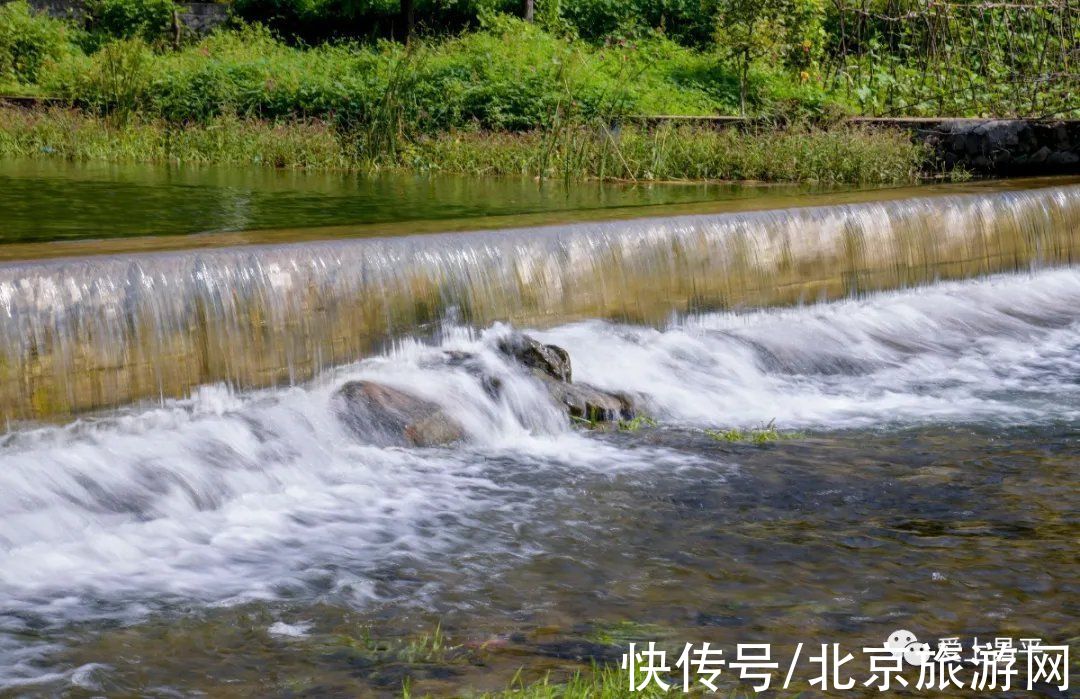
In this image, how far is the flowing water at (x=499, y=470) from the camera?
3.92 metres

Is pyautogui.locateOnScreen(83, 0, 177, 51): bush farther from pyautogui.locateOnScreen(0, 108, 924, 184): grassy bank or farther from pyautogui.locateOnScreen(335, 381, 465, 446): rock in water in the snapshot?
pyautogui.locateOnScreen(335, 381, 465, 446): rock in water

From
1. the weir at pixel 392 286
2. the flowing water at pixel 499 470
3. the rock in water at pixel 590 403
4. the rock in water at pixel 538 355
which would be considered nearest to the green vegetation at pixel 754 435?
the flowing water at pixel 499 470

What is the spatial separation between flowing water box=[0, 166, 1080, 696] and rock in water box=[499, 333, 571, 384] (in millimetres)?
130

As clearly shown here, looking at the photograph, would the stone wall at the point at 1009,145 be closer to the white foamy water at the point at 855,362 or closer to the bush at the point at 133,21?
the white foamy water at the point at 855,362

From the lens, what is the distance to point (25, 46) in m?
26.3

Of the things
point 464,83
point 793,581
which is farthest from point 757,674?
point 464,83

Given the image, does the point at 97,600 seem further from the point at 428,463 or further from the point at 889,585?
the point at 889,585

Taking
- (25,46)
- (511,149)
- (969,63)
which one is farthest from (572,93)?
(25,46)

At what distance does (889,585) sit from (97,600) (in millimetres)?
2583

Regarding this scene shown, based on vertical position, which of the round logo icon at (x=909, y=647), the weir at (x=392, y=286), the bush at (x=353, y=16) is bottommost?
the round logo icon at (x=909, y=647)

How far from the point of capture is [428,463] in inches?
232

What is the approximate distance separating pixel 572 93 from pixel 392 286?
12.5 metres

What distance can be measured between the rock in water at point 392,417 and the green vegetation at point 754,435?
129cm

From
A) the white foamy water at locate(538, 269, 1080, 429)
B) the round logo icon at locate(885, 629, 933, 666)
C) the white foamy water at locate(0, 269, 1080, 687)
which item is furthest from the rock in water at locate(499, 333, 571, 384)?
the round logo icon at locate(885, 629, 933, 666)
